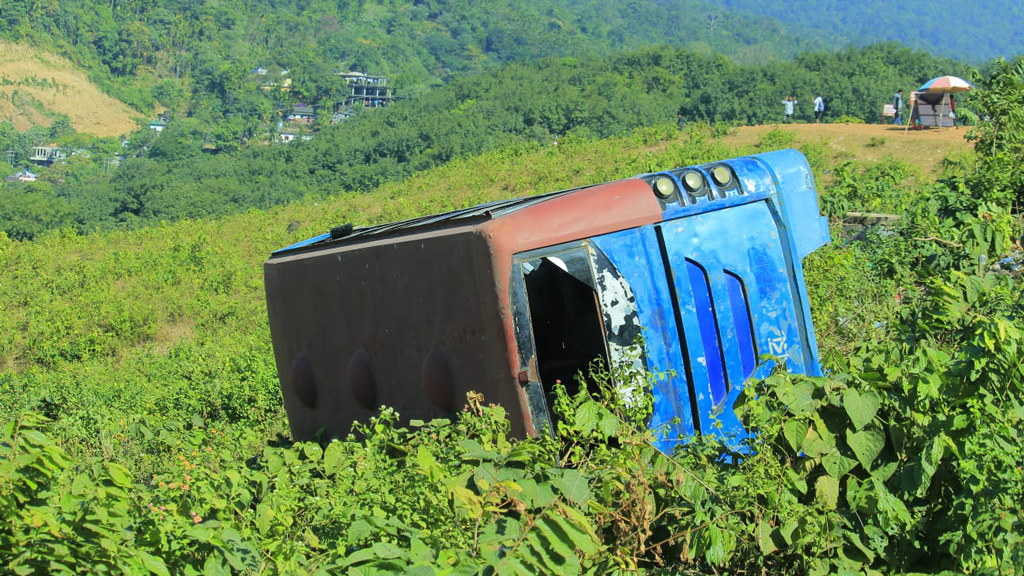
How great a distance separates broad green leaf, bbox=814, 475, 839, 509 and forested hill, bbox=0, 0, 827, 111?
7257cm

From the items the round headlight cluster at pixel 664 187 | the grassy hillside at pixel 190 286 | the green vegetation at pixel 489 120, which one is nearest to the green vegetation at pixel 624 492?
the round headlight cluster at pixel 664 187

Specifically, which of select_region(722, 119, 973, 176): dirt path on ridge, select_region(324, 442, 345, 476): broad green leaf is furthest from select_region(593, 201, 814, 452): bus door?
select_region(722, 119, 973, 176): dirt path on ridge

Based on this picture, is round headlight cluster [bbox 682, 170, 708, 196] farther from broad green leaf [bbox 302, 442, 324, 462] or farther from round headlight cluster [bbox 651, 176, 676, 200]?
broad green leaf [bbox 302, 442, 324, 462]

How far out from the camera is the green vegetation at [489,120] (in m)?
29.8

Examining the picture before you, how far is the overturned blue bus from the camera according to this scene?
4.59 meters

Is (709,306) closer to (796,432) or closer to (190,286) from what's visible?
(796,432)

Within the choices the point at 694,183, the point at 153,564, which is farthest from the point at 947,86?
the point at 153,564

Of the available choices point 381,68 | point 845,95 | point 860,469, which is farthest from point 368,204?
point 381,68

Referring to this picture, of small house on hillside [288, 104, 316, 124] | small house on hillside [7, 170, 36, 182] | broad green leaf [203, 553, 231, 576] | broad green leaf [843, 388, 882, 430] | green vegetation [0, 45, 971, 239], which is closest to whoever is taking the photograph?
broad green leaf [203, 553, 231, 576]

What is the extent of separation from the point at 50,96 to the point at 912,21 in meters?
94.6

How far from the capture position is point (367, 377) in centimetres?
555

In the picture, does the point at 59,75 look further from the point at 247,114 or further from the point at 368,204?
the point at 368,204

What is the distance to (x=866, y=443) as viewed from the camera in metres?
3.46

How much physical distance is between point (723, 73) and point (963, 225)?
1063 inches
